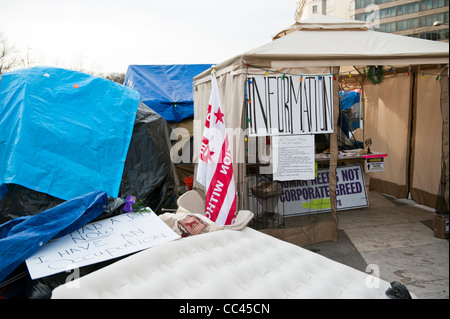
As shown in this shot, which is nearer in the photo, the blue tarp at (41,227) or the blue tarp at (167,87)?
the blue tarp at (41,227)

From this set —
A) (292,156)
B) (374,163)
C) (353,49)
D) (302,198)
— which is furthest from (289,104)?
(374,163)

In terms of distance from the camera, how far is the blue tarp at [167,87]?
8125 millimetres

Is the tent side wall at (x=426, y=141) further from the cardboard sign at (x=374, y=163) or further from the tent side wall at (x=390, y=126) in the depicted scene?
the cardboard sign at (x=374, y=163)

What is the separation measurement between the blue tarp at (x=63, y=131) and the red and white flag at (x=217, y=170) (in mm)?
1321

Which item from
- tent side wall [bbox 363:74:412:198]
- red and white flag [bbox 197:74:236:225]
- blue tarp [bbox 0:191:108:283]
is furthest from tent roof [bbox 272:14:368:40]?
blue tarp [bbox 0:191:108:283]

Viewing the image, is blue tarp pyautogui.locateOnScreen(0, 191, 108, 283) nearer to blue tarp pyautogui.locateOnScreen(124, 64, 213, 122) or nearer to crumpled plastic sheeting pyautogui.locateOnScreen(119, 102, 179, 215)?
crumpled plastic sheeting pyautogui.locateOnScreen(119, 102, 179, 215)

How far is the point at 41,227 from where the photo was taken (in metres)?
2.72

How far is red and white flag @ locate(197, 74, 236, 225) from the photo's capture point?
13.9 ft

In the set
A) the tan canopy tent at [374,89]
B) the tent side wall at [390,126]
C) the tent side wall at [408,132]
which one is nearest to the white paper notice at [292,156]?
the tan canopy tent at [374,89]

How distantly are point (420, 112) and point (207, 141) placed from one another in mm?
4263

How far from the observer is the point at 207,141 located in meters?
4.54

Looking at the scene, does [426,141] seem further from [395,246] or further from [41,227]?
[41,227]
